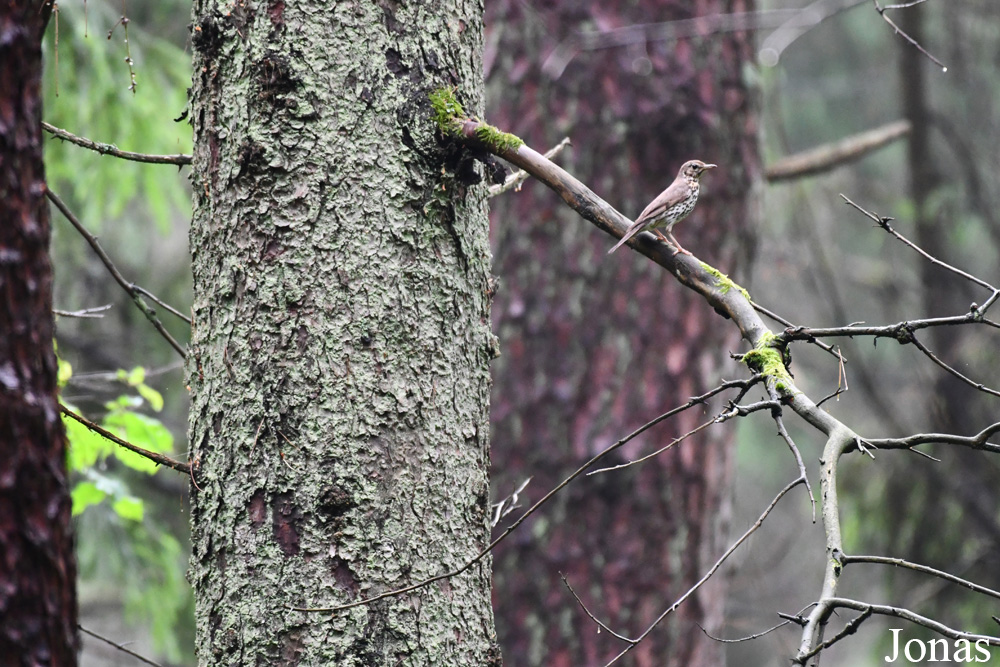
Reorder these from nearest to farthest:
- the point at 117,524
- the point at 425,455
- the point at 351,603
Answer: the point at 351,603 → the point at 425,455 → the point at 117,524

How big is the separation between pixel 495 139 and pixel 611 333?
1.91 metres

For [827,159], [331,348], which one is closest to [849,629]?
[331,348]

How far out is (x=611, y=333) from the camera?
3621mm

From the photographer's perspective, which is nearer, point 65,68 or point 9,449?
point 9,449

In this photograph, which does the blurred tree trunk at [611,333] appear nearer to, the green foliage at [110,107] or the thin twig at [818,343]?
the thin twig at [818,343]

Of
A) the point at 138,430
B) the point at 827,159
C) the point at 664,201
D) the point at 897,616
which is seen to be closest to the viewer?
the point at 897,616

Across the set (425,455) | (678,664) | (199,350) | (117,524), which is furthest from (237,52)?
(117,524)

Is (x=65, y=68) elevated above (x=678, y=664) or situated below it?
above

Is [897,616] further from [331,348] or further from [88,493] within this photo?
[88,493]

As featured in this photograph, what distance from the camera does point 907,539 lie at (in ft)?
21.9

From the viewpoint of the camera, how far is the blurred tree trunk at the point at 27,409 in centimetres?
109

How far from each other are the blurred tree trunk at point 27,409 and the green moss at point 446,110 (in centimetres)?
81

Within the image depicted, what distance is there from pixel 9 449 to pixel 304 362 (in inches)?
25.2

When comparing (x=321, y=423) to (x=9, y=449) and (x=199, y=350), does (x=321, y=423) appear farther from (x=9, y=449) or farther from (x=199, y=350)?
(x=9, y=449)
